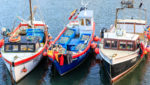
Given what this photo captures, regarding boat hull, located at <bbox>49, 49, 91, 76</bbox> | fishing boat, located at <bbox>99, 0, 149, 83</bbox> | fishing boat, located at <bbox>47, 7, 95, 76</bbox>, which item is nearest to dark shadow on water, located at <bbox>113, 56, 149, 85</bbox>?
fishing boat, located at <bbox>99, 0, 149, 83</bbox>

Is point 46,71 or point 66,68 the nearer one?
point 66,68

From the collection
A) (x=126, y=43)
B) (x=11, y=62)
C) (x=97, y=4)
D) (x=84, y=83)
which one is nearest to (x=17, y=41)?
(x=11, y=62)

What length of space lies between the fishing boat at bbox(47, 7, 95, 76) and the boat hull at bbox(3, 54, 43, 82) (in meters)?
2.71

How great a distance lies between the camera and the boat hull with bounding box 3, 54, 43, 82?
101ft

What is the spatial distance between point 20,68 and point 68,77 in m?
6.62

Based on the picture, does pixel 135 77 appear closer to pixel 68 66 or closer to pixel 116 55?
pixel 116 55

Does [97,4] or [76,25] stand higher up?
[97,4]

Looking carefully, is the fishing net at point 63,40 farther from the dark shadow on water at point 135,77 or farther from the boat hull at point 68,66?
the dark shadow on water at point 135,77

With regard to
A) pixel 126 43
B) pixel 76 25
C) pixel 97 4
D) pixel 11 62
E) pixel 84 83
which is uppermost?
pixel 97 4

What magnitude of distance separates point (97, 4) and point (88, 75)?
39.0 meters

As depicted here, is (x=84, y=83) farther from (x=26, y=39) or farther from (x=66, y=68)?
(x=26, y=39)

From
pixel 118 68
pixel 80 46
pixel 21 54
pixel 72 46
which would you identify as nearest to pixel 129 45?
pixel 118 68

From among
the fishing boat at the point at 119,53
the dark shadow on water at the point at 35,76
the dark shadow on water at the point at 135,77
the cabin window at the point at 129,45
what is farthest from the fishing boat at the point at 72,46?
the dark shadow on water at the point at 135,77

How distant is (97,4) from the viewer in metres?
69.2
